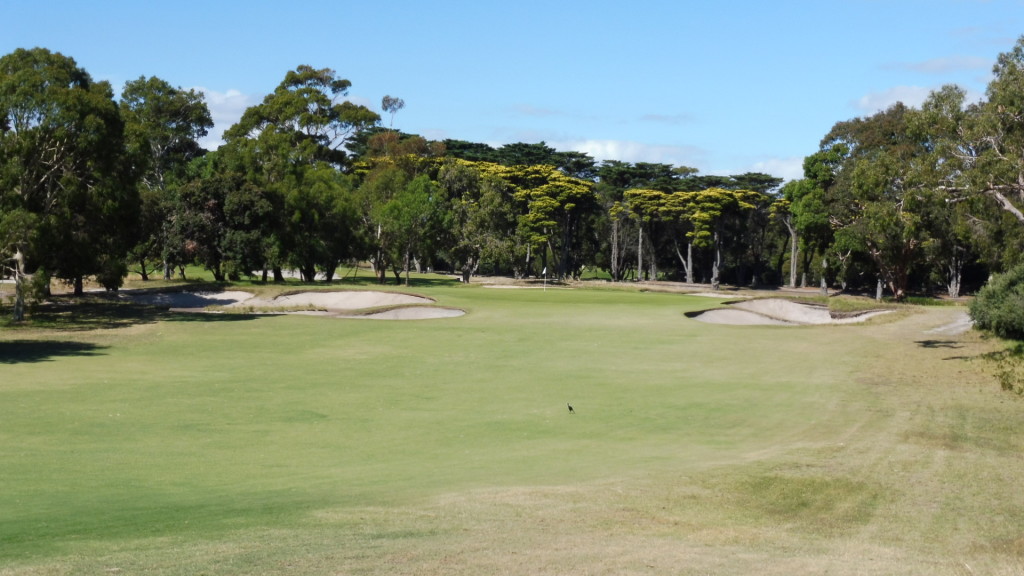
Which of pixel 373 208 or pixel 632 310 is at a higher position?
pixel 373 208

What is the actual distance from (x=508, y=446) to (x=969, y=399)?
44.5 feet

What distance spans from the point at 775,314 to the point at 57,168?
38.5 metres

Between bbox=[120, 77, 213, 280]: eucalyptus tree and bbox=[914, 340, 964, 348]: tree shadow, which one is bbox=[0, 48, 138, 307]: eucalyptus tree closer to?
bbox=[120, 77, 213, 280]: eucalyptus tree

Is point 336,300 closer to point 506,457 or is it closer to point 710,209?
point 506,457

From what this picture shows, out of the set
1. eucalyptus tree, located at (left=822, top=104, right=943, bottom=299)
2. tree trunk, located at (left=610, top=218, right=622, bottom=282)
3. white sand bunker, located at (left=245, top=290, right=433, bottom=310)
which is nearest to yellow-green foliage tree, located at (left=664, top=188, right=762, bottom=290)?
tree trunk, located at (left=610, top=218, right=622, bottom=282)

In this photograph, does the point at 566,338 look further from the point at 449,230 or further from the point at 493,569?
the point at 449,230

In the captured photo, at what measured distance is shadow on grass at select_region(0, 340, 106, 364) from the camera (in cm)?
3244

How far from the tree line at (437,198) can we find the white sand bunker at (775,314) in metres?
7.49

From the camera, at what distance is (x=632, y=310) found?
176ft

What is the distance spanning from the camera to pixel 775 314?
180 ft

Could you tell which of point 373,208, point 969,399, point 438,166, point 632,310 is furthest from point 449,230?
point 969,399

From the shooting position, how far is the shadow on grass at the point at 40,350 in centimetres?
3244

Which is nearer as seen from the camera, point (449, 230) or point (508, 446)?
point (508, 446)

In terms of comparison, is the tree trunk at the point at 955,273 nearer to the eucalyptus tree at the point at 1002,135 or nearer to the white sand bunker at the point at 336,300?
the white sand bunker at the point at 336,300
